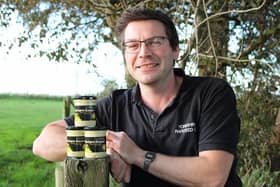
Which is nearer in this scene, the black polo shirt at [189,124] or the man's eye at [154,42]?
the black polo shirt at [189,124]

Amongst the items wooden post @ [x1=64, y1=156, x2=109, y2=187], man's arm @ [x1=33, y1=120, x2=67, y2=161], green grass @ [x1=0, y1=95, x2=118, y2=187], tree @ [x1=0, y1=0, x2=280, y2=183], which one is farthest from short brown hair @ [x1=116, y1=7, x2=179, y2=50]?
green grass @ [x1=0, y1=95, x2=118, y2=187]

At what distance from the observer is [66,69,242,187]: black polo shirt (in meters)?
2.10

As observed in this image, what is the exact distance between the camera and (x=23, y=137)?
28.0 feet

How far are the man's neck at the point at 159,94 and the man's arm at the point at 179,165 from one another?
1.18 feet

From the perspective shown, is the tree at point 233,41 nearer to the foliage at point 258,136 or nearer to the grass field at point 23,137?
the foliage at point 258,136

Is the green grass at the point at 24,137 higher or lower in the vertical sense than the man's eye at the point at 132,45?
lower

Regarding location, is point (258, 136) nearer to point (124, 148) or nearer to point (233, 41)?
point (233, 41)

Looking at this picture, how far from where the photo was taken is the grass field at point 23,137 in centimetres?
700

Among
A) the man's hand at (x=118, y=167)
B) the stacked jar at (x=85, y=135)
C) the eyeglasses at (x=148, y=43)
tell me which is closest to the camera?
the stacked jar at (x=85, y=135)

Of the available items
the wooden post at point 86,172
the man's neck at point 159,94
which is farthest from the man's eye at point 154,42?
the wooden post at point 86,172

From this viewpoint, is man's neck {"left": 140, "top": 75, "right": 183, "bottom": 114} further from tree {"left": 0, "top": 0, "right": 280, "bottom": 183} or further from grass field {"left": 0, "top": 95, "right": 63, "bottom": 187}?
grass field {"left": 0, "top": 95, "right": 63, "bottom": 187}

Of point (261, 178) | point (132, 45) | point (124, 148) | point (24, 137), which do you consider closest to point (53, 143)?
point (124, 148)

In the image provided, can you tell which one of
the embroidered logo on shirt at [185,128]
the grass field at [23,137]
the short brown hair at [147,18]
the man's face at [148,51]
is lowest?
the grass field at [23,137]

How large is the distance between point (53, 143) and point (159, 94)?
525 millimetres
